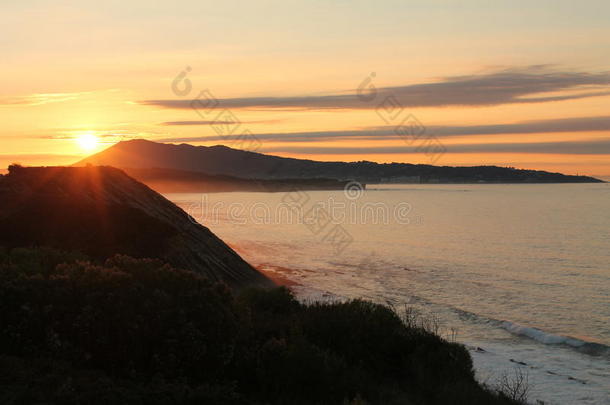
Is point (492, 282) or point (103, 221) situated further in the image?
point (492, 282)

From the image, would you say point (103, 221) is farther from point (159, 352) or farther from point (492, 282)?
point (492, 282)

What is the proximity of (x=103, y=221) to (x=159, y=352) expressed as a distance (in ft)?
42.0

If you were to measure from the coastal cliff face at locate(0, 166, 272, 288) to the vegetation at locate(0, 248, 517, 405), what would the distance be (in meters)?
9.35

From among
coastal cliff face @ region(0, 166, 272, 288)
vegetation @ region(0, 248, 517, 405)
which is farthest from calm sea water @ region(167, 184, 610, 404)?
vegetation @ region(0, 248, 517, 405)

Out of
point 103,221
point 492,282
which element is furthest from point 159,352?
point 492,282

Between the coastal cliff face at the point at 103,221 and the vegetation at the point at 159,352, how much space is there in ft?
30.7

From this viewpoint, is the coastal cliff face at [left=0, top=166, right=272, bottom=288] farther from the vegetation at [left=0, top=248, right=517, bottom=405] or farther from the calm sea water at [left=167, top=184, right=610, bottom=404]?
the vegetation at [left=0, top=248, right=517, bottom=405]

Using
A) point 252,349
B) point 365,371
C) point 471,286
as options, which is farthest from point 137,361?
point 471,286

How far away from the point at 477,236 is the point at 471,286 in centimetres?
3053

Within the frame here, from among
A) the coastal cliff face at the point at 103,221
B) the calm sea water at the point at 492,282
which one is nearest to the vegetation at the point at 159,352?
the calm sea water at the point at 492,282

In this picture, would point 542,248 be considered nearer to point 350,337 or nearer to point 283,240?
point 283,240

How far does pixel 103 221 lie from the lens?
2181 cm

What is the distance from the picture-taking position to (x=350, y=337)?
13078 millimetres

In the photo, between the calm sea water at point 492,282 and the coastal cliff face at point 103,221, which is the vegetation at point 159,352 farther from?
the coastal cliff face at point 103,221
